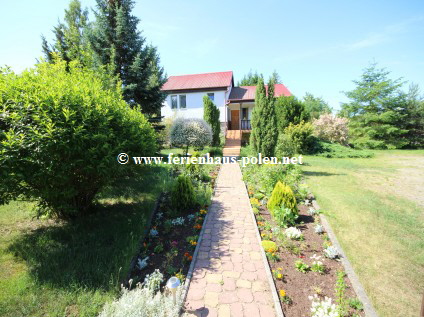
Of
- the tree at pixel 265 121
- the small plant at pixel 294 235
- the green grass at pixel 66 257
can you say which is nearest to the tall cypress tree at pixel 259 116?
the tree at pixel 265 121

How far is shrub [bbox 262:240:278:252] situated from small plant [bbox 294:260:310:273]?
44cm

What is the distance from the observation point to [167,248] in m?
3.86

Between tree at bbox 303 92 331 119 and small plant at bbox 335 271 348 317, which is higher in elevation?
tree at bbox 303 92 331 119

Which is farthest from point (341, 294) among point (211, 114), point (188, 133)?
point (211, 114)

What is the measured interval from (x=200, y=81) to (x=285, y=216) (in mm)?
19967

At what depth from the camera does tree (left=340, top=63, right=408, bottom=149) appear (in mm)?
23047

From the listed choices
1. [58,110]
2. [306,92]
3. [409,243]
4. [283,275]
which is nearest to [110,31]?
[58,110]

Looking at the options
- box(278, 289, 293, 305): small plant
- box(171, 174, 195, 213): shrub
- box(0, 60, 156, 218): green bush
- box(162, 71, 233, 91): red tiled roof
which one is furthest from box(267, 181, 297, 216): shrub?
box(162, 71, 233, 91): red tiled roof

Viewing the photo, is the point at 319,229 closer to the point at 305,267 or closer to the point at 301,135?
the point at 305,267

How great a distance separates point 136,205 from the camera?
5398 millimetres

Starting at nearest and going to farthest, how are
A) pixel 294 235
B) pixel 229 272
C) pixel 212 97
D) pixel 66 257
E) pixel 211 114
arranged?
1. pixel 229 272
2. pixel 66 257
3. pixel 294 235
4. pixel 211 114
5. pixel 212 97

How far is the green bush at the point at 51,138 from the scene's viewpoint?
297 cm

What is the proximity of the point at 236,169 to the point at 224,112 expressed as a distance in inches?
451

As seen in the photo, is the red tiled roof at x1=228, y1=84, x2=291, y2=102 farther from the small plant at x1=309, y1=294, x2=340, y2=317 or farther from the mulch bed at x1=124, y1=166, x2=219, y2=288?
the small plant at x1=309, y1=294, x2=340, y2=317
